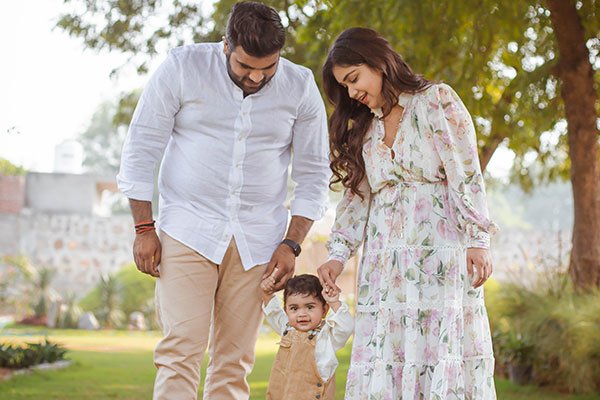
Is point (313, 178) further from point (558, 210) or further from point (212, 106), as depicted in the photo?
point (558, 210)

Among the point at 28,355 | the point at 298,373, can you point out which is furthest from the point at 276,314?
the point at 28,355

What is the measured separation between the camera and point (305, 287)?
12.8 ft

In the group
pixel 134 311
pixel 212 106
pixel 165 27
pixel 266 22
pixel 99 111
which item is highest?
pixel 99 111

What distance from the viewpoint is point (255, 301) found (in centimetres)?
401

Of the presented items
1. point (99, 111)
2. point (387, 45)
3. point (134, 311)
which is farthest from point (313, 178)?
point (99, 111)

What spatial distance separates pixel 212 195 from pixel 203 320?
0.49 m

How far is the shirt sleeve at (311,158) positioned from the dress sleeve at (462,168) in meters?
0.71

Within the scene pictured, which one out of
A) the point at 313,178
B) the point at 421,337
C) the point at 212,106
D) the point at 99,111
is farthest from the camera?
the point at 99,111

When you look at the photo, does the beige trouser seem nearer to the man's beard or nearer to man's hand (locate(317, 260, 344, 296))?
man's hand (locate(317, 260, 344, 296))

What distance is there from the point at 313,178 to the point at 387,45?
78 cm

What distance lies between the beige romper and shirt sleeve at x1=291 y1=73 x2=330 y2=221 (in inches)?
21.1

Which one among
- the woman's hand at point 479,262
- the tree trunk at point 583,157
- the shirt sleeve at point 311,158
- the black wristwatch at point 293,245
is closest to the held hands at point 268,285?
the black wristwatch at point 293,245

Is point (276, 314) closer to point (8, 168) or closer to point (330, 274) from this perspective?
point (330, 274)

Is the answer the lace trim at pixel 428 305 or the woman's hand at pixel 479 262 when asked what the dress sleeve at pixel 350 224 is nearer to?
the lace trim at pixel 428 305
